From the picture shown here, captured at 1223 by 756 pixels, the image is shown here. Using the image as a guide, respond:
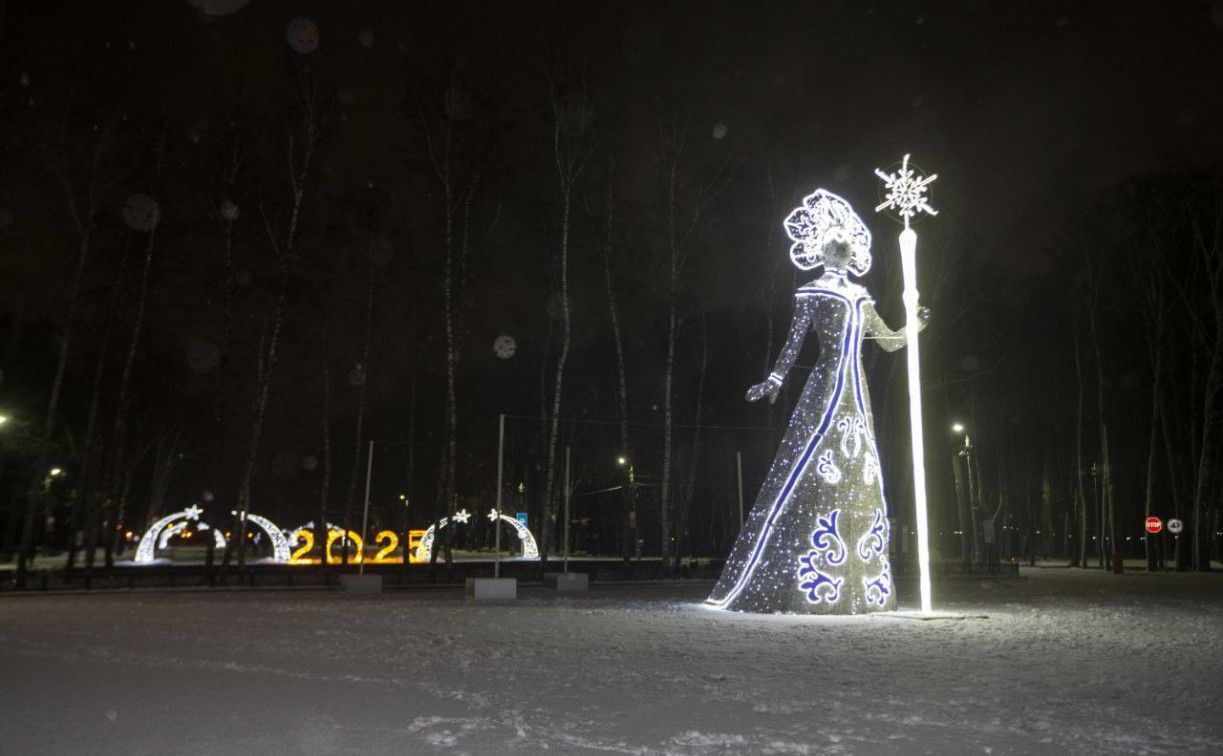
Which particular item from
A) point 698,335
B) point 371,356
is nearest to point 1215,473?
point 698,335

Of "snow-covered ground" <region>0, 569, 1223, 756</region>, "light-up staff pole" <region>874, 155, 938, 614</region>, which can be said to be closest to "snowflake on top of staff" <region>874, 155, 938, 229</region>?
"light-up staff pole" <region>874, 155, 938, 614</region>

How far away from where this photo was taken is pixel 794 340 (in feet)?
54.6

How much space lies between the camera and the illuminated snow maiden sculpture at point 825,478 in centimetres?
1550

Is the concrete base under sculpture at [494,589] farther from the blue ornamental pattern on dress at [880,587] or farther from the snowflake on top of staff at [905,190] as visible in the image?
the snowflake on top of staff at [905,190]

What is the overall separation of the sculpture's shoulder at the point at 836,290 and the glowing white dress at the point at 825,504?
0.08 ft

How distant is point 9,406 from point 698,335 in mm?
26682

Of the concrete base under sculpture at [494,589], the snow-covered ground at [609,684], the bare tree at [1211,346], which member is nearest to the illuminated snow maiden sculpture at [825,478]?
the snow-covered ground at [609,684]

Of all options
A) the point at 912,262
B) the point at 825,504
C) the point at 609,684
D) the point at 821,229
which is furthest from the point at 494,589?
the point at 609,684

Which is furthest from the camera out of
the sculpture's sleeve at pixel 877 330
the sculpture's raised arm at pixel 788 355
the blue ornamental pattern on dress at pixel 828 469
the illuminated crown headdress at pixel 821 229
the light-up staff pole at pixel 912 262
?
the illuminated crown headdress at pixel 821 229

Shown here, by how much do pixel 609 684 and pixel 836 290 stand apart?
34.1ft

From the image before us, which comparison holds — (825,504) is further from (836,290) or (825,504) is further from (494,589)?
(494,589)

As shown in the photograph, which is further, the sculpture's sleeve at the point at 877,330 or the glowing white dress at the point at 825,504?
the sculpture's sleeve at the point at 877,330

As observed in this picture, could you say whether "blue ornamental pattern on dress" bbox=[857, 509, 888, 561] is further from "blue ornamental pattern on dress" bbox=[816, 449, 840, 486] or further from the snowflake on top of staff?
the snowflake on top of staff

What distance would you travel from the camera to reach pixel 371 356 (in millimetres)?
34375
